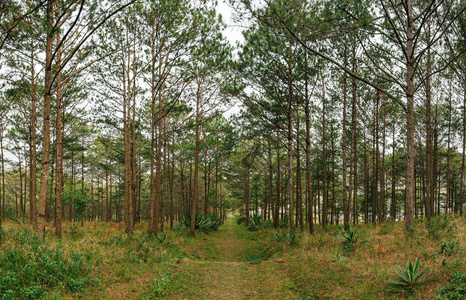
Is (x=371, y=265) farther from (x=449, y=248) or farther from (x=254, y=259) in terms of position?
(x=254, y=259)

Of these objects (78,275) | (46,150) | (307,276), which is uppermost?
(46,150)

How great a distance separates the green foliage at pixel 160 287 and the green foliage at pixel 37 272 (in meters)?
1.26

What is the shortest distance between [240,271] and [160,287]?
2978 millimetres

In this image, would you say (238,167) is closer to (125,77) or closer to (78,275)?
(125,77)

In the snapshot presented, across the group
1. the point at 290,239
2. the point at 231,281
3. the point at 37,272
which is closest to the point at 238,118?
the point at 290,239

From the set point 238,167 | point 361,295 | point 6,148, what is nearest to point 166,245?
point 361,295

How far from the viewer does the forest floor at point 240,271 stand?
4.42 m

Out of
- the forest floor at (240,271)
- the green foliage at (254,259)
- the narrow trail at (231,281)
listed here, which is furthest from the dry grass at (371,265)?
the green foliage at (254,259)

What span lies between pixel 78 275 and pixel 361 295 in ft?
19.3

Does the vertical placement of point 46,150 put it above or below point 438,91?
below

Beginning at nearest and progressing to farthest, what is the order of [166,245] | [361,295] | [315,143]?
[361,295] → [166,245] → [315,143]

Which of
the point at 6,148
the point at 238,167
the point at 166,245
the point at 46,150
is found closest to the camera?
the point at 46,150

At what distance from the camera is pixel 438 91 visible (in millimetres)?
15141

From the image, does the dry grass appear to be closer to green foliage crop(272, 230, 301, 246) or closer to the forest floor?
the forest floor
